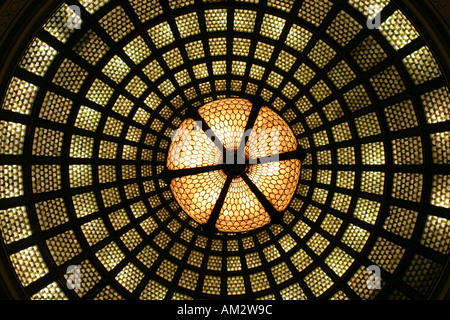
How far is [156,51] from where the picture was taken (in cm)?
906

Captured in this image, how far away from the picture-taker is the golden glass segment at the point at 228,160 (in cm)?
759

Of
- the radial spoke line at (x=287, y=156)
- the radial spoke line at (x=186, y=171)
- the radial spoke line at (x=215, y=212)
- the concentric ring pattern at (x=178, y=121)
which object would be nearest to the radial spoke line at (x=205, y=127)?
the radial spoke line at (x=186, y=171)

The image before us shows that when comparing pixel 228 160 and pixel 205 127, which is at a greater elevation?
pixel 205 127

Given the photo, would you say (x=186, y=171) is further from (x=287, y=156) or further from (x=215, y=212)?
(x=287, y=156)

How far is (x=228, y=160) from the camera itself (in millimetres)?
7625

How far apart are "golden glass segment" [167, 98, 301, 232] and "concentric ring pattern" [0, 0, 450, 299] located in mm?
2557

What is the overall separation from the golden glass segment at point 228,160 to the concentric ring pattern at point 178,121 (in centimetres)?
256

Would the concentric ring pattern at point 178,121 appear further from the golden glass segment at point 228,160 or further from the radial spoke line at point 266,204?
the radial spoke line at point 266,204

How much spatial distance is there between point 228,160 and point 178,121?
3556 mm

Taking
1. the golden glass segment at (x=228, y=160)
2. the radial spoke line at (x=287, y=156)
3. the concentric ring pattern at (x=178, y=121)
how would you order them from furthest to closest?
the concentric ring pattern at (x=178, y=121)
the golden glass segment at (x=228, y=160)
the radial spoke line at (x=287, y=156)

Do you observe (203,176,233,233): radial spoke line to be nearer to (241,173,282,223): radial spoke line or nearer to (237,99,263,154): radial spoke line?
(241,173,282,223): radial spoke line

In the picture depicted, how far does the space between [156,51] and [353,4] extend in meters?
5.42

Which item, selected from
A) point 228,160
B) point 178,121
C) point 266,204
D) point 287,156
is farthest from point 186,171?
point 178,121

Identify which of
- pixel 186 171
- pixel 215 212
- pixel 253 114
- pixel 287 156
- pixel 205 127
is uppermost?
pixel 253 114
